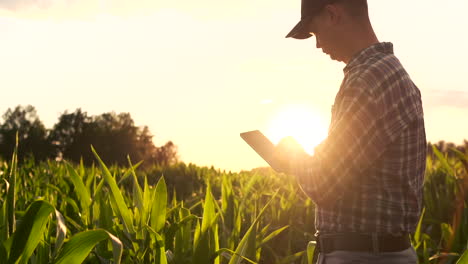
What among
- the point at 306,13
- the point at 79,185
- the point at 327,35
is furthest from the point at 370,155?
the point at 79,185

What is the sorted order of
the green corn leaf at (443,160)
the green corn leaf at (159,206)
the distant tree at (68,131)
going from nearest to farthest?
the green corn leaf at (159,206), the green corn leaf at (443,160), the distant tree at (68,131)

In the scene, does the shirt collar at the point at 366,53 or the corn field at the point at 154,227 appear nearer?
the corn field at the point at 154,227

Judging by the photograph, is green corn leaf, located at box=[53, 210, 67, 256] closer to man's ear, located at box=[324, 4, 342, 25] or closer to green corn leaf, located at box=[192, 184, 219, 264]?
green corn leaf, located at box=[192, 184, 219, 264]

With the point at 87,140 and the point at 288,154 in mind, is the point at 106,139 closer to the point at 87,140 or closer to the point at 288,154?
the point at 87,140

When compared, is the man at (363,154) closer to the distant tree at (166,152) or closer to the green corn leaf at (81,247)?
the green corn leaf at (81,247)

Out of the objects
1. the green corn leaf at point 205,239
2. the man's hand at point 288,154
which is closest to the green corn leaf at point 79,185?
the green corn leaf at point 205,239

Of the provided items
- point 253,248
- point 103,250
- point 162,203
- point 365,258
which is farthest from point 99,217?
point 365,258

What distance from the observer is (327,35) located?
7.23 ft

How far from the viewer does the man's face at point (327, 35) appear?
219cm

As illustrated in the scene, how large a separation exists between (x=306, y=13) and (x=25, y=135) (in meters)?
70.5

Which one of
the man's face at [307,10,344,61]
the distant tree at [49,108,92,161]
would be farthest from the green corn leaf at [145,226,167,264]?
the distant tree at [49,108,92,161]

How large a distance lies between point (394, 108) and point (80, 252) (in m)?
1.24

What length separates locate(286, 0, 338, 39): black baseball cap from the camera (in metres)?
2.21

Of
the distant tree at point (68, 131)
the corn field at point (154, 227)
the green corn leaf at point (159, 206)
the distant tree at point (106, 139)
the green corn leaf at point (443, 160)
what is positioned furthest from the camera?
the distant tree at point (68, 131)
